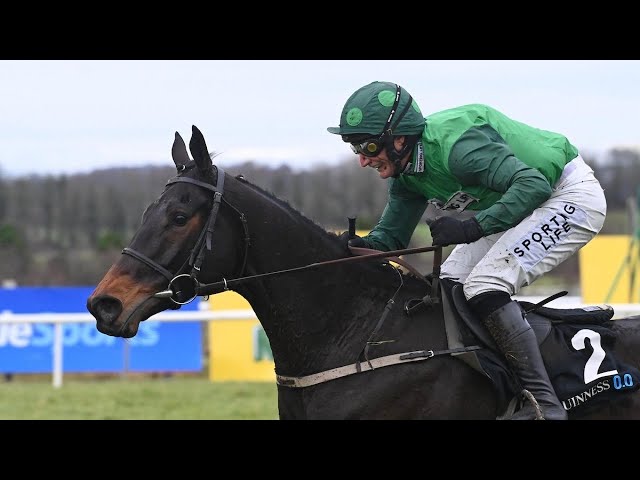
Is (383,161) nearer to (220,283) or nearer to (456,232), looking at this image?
(456,232)

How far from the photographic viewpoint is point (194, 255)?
12.7ft

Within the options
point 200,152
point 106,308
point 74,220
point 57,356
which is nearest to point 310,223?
point 200,152

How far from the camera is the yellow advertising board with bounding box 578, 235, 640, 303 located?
13.1 meters

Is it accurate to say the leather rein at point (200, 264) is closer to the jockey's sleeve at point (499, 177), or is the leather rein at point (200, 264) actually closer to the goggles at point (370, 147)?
the jockey's sleeve at point (499, 177)

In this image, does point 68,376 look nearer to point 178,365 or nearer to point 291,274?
point 178,365

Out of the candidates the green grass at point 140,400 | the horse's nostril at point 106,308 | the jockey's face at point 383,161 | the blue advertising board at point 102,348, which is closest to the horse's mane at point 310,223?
the jockey's face at point 383,161

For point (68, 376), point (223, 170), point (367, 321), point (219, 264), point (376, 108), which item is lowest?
point (68, 376)

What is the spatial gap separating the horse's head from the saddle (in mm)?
932

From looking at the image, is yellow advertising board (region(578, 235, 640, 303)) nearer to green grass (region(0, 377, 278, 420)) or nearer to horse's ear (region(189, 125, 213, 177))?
green grass (region(0, 377, 278, 420))

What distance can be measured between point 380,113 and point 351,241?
61 cm

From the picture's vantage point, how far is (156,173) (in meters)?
9.50

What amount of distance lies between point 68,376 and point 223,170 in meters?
8.35
